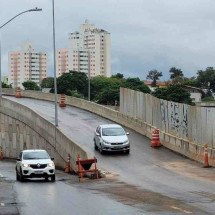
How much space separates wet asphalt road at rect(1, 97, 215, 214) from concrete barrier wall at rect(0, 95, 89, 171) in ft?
3.83

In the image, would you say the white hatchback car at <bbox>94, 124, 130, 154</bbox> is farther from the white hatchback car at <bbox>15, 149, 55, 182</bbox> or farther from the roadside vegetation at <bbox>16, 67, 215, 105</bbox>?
the roadside vegetation at <bbox>16, 67, 215, 105</bbox>

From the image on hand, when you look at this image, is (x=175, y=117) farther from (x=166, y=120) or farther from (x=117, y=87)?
(x=117, y=87)

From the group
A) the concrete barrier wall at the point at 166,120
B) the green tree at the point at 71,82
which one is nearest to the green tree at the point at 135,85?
the green tree at the point at 71,82

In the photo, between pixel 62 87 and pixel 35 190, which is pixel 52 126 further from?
pixel 62 87

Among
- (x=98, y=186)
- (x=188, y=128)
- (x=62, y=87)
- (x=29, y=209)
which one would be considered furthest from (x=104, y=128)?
(x=62, y=87)

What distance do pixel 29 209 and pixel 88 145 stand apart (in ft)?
78.3

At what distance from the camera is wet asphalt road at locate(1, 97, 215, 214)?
17.5 meters

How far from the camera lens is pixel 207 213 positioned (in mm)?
15359

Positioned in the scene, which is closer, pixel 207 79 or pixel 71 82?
pixel 71 82

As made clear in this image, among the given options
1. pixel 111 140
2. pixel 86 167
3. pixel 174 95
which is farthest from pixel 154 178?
pixel 174 95

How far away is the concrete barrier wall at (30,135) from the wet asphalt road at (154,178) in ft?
3.83

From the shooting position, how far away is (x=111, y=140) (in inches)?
1481

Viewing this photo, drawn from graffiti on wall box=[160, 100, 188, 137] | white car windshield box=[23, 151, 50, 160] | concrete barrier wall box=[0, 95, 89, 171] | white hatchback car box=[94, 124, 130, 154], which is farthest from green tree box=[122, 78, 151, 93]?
white car windshield box=[23, 151, 50, 160]

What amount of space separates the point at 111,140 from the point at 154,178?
10661 mm
